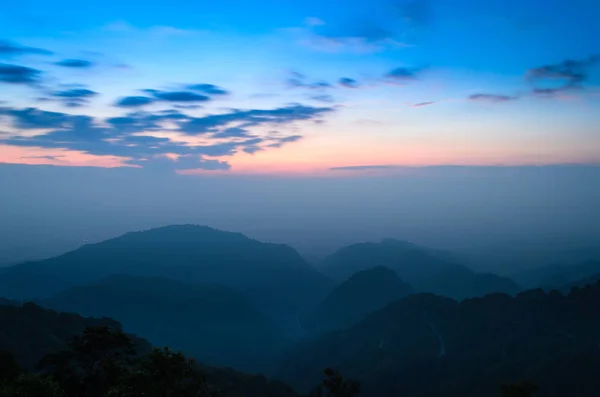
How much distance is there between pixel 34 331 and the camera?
9194 cm

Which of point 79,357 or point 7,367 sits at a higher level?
point 79,357

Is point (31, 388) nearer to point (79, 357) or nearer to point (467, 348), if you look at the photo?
point (79, 357)

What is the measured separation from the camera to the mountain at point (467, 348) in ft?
294

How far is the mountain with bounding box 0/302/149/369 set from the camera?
84938mm

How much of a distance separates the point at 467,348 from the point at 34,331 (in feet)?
386

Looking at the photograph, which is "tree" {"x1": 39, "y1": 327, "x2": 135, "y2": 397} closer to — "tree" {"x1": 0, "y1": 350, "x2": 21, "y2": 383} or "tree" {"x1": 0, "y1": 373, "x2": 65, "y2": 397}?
"tree" {"x1": 0, "y1": 350, "x2": 21, "y2": 383}

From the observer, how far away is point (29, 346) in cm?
8750

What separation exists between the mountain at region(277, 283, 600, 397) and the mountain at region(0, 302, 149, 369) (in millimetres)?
66398

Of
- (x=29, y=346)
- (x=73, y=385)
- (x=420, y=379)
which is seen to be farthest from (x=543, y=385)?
(x=29, y=346)

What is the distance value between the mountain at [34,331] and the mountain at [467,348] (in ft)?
218

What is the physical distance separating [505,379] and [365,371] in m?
40.2

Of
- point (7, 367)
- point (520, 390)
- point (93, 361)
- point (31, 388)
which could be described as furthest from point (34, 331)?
point (520, 390)

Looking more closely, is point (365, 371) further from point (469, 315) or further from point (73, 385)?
point (73, 385)

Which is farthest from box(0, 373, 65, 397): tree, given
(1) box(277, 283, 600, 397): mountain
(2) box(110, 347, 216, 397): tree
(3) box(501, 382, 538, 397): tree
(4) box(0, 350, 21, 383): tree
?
(1) box(277, 283, 600, 397): mountain
